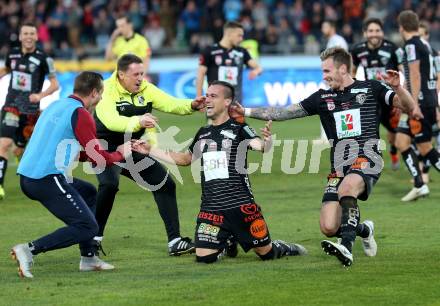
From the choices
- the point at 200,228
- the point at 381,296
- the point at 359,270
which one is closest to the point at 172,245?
the point at 200,228

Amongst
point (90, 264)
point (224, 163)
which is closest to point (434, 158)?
point (224, 163)

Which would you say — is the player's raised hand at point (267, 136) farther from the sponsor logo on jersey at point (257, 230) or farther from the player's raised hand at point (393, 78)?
the player's raised hand at point (393, 78)

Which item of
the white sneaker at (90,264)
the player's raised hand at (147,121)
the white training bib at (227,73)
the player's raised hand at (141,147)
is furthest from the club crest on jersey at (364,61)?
the white sneaker at (90,264)

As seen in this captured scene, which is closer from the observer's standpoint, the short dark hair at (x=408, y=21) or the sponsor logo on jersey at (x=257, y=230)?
the sponsor logo on jersey at (x=257, y=230)

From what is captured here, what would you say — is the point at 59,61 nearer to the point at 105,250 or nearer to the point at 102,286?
the point at 105,250

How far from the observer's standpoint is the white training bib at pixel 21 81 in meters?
16.8

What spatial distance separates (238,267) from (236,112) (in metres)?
1.59

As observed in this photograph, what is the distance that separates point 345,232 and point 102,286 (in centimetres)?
241

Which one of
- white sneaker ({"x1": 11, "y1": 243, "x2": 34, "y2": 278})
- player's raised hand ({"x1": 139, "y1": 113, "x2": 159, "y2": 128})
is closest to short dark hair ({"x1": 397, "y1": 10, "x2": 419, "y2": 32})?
player's raised hand ({"x1": 139, "y1": 113, "x2": 159, "y2": 128})

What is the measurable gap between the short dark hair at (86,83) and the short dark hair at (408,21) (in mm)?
6284

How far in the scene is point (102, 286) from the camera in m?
9.68

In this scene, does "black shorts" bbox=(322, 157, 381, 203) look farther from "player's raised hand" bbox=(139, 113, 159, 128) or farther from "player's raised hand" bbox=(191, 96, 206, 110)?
"player's raised hand" bbox=(139, 113, 159, 128)

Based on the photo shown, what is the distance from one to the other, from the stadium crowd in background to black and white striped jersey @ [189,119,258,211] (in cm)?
2146

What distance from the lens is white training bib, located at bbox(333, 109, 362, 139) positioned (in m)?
10.9
